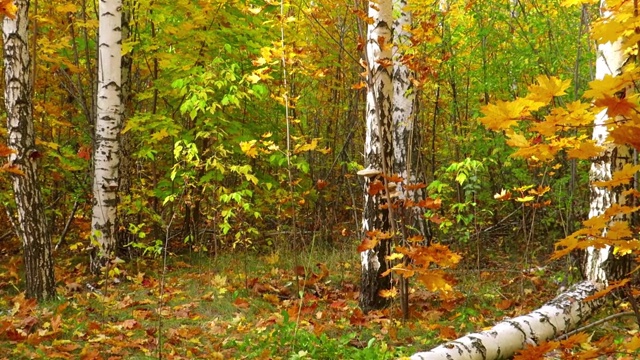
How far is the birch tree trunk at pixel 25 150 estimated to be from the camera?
17.2 feet

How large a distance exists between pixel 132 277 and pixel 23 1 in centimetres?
333

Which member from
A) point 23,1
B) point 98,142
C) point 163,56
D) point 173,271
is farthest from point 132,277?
point 23,1

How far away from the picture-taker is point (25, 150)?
17.4 feet

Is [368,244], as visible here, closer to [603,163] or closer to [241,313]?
[241,313]

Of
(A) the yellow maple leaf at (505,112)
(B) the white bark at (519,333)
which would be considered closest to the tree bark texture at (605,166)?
(B) the white bark at (519,333)

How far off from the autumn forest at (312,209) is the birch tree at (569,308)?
0.7 inches

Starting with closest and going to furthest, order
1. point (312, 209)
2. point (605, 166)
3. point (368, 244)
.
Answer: point (368, 244) → point (605, 166) → point (312, 209)

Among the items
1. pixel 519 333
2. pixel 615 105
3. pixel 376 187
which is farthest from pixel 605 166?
pixel 615 105

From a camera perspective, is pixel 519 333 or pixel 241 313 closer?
pixel 519 333

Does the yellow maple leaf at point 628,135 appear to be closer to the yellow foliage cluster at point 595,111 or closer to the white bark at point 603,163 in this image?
the yellow foliage cluster at point 595,111

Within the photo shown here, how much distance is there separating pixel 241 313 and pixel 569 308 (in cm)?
296

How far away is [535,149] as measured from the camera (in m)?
2.28

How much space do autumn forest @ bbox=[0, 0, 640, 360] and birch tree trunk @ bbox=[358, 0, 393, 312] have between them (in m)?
0.02

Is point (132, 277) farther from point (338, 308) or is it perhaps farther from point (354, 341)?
point (354, 341)
